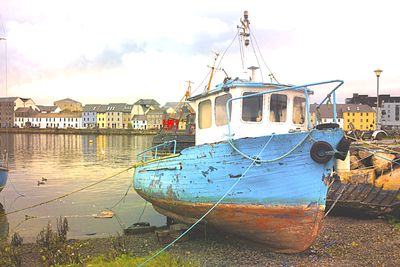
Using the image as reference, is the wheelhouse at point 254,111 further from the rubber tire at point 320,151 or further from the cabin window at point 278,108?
the rubber tire at point 320,151

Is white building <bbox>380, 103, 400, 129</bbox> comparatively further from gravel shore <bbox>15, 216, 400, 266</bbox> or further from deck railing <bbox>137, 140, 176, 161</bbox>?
gravel shore <bbox>15, 216, 400, 266</bbox>

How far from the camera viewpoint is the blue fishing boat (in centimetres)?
788

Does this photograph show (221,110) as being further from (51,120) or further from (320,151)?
(51,120)

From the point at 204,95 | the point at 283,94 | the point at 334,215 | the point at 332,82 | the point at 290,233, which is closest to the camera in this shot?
the point at 332,82

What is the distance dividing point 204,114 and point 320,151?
383 centimetres

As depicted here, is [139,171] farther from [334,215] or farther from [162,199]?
[334,215]

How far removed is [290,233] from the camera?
8.27 meters

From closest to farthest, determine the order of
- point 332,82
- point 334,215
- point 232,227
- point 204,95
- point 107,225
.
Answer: point 332,82, point 232,227, point 204,95, point 334,215, point 107,225

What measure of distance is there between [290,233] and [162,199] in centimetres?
402

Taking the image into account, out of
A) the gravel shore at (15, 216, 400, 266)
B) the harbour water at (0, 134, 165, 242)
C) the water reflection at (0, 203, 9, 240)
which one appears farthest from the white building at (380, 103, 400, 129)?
the water reflection at (0, 203, 9, 240)

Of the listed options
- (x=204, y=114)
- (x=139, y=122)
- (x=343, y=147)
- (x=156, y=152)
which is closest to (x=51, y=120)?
(x=139, y=122)

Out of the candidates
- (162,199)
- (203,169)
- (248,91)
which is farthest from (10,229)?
(248,91)

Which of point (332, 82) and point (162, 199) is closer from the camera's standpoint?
point (332, 82)

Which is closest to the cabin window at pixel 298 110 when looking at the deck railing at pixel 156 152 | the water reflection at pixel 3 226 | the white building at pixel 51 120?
the deck railing at pixel 156 152
